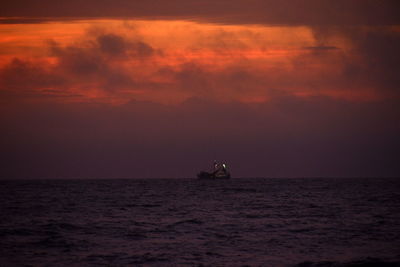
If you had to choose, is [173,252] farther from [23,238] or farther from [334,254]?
[23,238]

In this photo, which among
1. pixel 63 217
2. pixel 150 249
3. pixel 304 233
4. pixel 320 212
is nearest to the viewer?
pixel 150 249

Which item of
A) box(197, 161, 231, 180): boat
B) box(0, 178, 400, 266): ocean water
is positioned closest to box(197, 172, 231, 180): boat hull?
box(197, 161, 231, 180): boat

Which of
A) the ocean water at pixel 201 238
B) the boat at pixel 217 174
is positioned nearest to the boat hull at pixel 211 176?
the boat at pixel 217 174

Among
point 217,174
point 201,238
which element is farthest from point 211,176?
point 201,238

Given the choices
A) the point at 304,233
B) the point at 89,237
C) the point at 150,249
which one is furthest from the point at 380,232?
the point at 89,237

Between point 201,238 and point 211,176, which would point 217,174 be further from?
point 201,238

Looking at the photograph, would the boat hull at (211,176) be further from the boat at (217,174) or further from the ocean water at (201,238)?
the ocean water at (201,238)

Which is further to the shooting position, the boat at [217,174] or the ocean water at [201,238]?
the boat at [217,174]

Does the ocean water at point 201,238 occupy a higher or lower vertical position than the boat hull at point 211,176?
lower

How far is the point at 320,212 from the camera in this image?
48.2 metres

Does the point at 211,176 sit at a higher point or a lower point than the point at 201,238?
higher

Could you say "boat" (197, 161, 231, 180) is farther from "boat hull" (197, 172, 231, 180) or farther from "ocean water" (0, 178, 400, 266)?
"ocean water" (0, 178, 400, 266)

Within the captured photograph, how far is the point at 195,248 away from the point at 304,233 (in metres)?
8.56

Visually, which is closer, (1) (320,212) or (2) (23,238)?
(2) (23,238)
